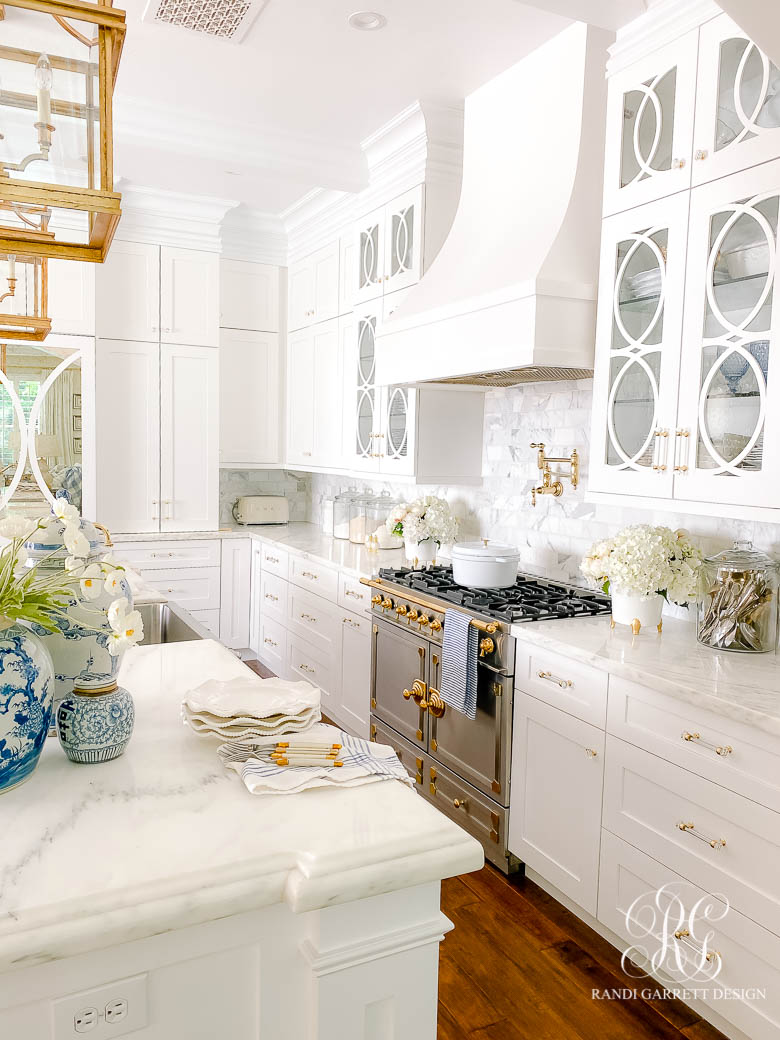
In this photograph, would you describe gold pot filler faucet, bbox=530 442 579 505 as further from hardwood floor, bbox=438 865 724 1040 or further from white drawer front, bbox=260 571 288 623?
white drawer front, bbox=260 571 288 623

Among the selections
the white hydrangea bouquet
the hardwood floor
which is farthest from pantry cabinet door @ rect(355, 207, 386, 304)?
the hardwood floor

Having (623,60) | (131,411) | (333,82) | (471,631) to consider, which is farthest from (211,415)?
(623,60)

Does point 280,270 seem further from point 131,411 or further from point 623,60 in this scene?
point 623,60

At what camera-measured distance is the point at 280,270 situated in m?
5.52

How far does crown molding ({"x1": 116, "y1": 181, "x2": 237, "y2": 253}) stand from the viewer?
15.7 ft

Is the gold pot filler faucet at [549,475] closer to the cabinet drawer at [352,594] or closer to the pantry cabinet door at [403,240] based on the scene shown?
the cabinet drawer at [352,594]

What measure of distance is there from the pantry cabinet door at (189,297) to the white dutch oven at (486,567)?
2.83m

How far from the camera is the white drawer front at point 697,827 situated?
1.79 metres

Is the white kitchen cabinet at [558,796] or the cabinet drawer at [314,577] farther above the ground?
the cabinet drawer at [314,577]

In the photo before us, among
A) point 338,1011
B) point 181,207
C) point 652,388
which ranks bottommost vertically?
point 338,1011

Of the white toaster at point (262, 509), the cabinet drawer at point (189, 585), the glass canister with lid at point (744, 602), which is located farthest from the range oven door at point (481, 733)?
the white toaster at point (262, 509)

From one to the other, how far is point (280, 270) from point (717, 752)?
15.0 feet

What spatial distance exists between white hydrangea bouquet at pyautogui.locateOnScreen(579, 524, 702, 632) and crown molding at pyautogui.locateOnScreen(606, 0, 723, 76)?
4.80ft

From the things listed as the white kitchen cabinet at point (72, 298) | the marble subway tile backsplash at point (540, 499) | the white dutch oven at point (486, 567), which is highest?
the white kitchen cabinet at point (72, 298)
